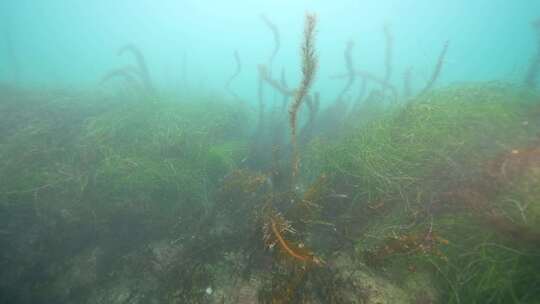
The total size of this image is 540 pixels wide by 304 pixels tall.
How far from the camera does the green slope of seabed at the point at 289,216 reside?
8.86 feet

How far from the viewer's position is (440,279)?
2723 mm

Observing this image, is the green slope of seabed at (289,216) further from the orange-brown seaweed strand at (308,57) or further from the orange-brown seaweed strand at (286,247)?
the orange-brown seaweed strand at (308,57)

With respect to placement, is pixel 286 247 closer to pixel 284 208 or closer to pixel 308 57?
pixel 284 208

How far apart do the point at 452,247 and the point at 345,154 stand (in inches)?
96.2

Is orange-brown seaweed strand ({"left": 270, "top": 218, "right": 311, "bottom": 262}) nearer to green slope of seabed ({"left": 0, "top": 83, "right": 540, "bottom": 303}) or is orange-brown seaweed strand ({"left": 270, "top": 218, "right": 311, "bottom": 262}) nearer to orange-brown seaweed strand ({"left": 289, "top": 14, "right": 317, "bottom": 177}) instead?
green slope of seabed ({"left": 0, "top": 83, "right": 540, "bottom": 303})

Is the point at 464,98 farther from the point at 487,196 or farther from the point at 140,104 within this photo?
the point at 140,104

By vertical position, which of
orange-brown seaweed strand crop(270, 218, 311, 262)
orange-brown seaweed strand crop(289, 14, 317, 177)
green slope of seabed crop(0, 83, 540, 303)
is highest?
orange-brown seaweed strand crop(289, 14, 317, 177)

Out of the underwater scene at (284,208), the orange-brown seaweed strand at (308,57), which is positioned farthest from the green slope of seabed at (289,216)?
the orange-brown seaweed strand at (308,57)

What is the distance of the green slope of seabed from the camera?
2699 mm

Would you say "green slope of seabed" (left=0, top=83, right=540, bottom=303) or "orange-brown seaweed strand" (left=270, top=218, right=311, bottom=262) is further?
"green slope of seabed" (left=0, top=83, right=540, bottom=303)

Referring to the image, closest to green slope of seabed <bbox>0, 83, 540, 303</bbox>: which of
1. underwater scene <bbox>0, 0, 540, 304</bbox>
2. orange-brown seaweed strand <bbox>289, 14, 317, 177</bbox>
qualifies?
underwater scene <bbox>0, 0, 540, 304</bbox>

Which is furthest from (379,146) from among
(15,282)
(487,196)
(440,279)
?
(15,282)

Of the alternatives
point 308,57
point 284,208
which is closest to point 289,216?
point 284,208

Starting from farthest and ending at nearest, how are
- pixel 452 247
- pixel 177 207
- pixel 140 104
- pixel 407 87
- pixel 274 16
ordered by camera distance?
pixel 274 16, pixel 407 87, pixel 140 104, pixel 177 207, pixel 452 247
